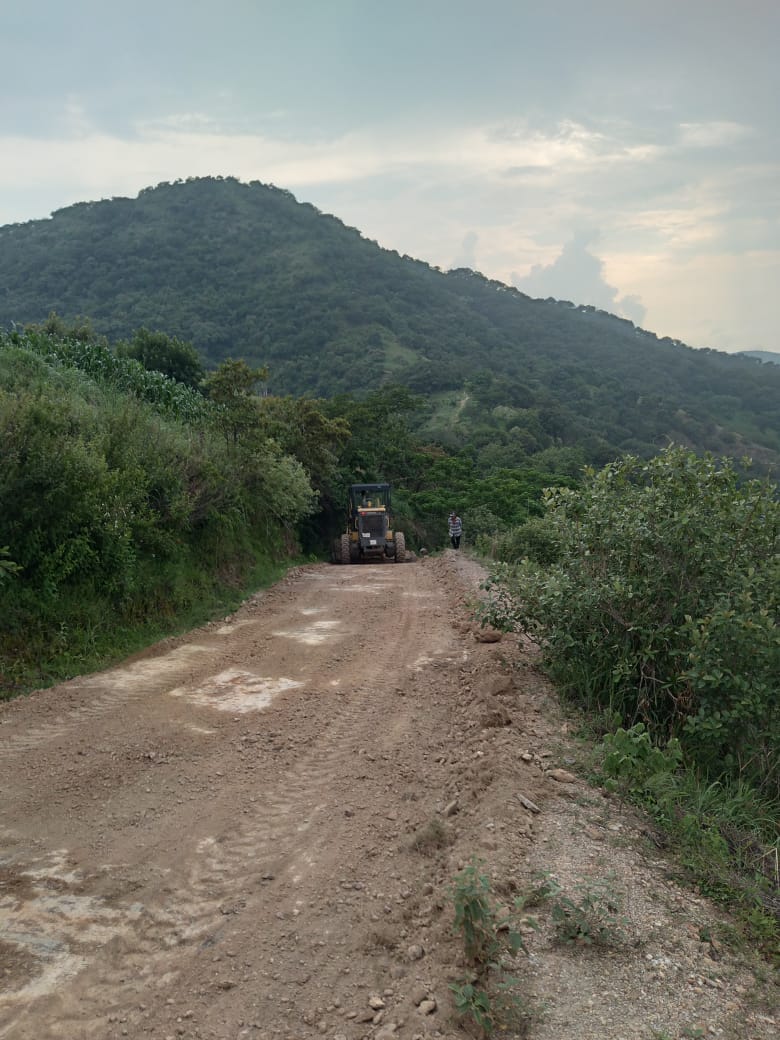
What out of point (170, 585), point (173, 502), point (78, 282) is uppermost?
point (78, 282)

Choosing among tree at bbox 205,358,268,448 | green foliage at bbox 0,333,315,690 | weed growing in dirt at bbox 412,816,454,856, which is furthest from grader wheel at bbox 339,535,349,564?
weed growing in dirt at bbox 412,816,454,856

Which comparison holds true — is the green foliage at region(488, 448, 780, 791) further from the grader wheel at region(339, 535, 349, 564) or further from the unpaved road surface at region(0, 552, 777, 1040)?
the grader wheel at region(339, 535, 349, 564)

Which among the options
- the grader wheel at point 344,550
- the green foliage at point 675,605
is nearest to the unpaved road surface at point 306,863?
the green foliage at point 675,605

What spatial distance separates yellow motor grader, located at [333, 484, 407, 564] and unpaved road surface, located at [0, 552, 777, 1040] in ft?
48.5

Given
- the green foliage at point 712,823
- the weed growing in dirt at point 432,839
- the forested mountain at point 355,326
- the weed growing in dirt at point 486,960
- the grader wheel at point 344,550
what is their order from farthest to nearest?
the forested mountain at point 355,326 < the grader wheel at point 344,550 < the weed growing in dirt at point 432,839 < the green foliage at point 712,823 < the weed growing in dirt at point 486,960

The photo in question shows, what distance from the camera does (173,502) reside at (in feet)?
39.0

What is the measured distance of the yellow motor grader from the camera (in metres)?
22.8

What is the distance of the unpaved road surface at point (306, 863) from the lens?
3150 mm

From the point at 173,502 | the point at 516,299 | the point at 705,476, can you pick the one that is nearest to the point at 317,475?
the point at 173,502

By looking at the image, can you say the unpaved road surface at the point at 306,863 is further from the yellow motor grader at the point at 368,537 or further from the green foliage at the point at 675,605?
the yellow motor grader at the point at 368,537

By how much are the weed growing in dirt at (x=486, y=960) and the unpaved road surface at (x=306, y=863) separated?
80 mm

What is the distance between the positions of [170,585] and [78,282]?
90.9 meters

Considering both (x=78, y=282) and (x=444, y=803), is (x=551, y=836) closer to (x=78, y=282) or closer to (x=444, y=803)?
(x=444, y=803)

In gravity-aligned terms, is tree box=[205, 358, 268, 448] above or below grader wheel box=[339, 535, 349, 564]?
above
